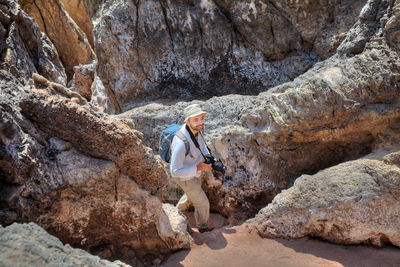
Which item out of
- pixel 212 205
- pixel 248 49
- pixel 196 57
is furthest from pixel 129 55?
pixel 212 205

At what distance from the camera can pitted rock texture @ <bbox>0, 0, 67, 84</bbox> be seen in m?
4.56

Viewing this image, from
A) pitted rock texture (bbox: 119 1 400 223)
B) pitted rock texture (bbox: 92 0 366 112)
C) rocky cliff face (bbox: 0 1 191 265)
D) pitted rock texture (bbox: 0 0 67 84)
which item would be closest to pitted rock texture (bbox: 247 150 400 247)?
pitted rock texture (bbox: 119 1 400 223)

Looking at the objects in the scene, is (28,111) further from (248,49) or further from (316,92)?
(248,49)

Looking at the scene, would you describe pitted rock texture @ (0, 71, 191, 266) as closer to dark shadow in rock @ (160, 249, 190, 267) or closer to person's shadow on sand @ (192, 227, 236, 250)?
dark shadow in rock @ (160, 249, 190, 267)

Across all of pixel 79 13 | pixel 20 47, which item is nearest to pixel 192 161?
pixel 20 47

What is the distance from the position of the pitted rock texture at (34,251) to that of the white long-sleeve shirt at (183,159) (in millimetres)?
1482

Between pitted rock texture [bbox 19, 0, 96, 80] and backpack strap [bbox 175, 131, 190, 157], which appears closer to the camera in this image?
backpack strap [bbox 175, 131, 190, 157]

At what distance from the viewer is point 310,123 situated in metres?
3.82

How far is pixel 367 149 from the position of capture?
12.5 ft

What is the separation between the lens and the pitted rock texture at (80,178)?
221cm

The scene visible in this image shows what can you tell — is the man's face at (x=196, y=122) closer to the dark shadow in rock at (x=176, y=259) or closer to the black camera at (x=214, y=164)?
the black camera at (x=214, y=164)

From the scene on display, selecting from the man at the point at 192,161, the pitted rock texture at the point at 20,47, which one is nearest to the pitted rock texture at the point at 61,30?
the pitted rock texture at the point at 20,47

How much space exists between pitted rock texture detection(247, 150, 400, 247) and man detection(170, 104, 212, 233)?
0.62m

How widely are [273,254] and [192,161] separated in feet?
3.76
